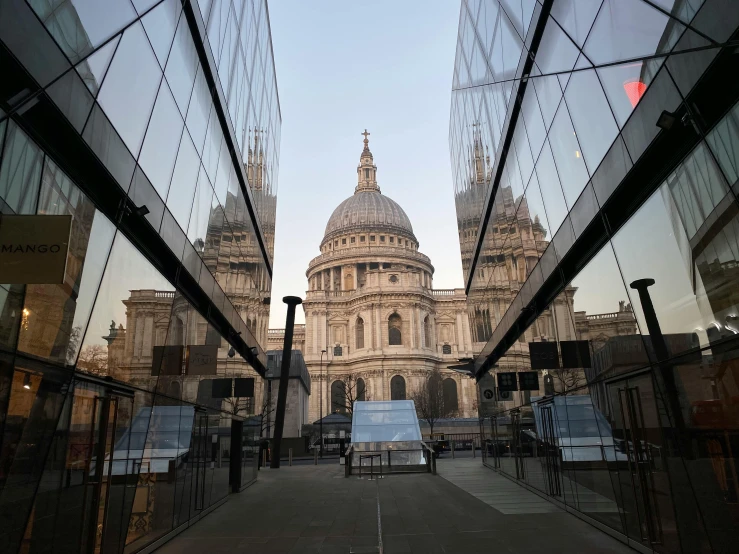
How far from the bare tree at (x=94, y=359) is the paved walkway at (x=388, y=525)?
134 inches

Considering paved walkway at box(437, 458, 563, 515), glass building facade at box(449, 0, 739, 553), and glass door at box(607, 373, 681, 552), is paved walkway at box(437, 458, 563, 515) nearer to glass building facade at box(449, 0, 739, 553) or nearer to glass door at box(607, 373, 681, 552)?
glass building facade at box(449, 0, 739, 553)

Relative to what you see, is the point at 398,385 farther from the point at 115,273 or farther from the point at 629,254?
the point at 115,273

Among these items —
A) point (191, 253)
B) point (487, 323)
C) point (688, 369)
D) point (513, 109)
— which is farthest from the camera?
point (487, 323)

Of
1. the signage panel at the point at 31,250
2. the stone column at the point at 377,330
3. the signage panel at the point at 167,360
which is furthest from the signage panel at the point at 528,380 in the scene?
the stone column at the point at 377,330

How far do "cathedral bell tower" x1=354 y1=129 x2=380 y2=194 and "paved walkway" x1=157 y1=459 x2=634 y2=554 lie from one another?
122487 millimetres

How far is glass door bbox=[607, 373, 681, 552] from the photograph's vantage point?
7188 millimetres

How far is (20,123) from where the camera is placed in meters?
5.19

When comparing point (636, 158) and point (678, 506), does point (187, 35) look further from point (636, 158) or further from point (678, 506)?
point (678, 506)

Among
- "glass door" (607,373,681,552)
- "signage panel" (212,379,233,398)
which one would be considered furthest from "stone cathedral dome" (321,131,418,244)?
"glass door" (607,373,681,552)

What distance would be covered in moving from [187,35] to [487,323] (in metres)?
17.1

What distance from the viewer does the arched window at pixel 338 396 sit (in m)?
87.4

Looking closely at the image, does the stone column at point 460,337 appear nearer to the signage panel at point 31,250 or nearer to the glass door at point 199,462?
the glass door at point 199,462

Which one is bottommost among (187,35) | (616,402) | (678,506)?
(678,506)

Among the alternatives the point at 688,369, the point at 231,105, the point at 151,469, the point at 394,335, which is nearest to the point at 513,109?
the point at 231,105
